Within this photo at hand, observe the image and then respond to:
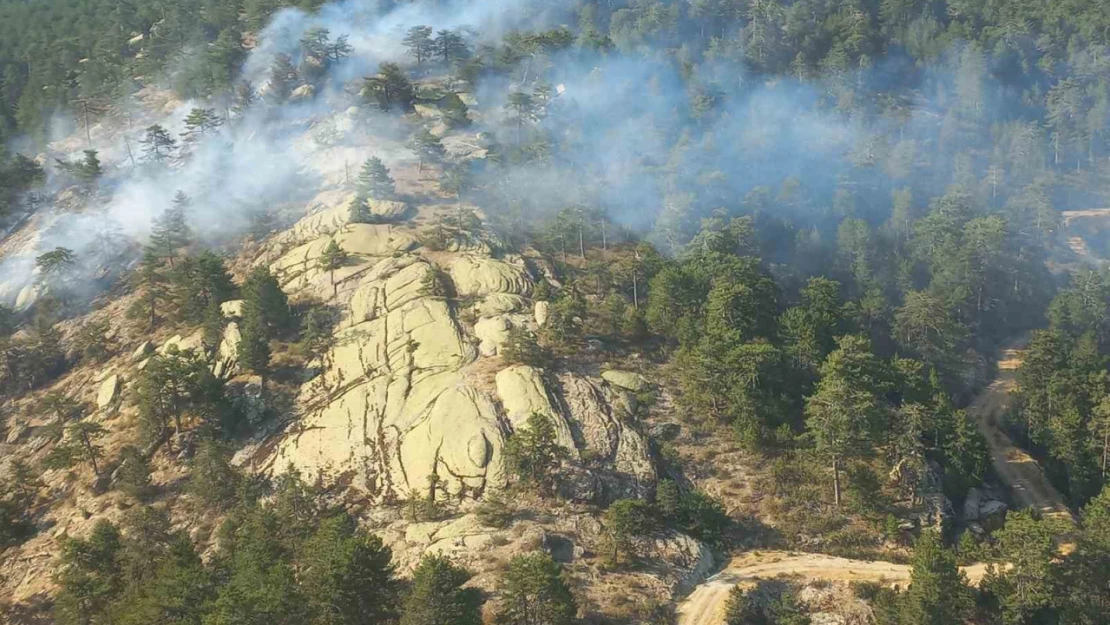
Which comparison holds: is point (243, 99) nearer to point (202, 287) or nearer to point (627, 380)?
point (202, 287)

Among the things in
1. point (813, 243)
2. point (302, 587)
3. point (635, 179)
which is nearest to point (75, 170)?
point (635, 179)

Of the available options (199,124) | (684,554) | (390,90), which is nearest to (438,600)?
(684,554)

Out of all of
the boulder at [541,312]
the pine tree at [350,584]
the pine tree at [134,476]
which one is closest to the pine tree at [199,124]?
the pine tree at [134,476]

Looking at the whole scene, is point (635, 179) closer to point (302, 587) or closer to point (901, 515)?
point (901, 515)

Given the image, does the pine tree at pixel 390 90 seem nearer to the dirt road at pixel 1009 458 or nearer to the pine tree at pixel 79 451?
the pine tree at pixel 79 451

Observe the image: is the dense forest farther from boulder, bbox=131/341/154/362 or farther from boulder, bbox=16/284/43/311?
boulder, bbox=131/341/154/362

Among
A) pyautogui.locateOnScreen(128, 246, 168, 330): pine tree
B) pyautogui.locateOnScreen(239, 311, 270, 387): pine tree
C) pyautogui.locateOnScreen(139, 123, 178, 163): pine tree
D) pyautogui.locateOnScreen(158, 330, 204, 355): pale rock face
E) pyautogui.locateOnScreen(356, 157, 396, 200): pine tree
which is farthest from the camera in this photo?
pyautogui.locateOnScreen(139, 123, 178, 163): pine tree

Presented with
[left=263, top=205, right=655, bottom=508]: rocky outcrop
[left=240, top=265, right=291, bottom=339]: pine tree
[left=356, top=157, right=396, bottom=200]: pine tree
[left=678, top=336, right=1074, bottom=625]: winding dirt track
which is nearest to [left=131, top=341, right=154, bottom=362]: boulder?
[left=263, top=205, right=655, bottom=508]: rocky outcrop
